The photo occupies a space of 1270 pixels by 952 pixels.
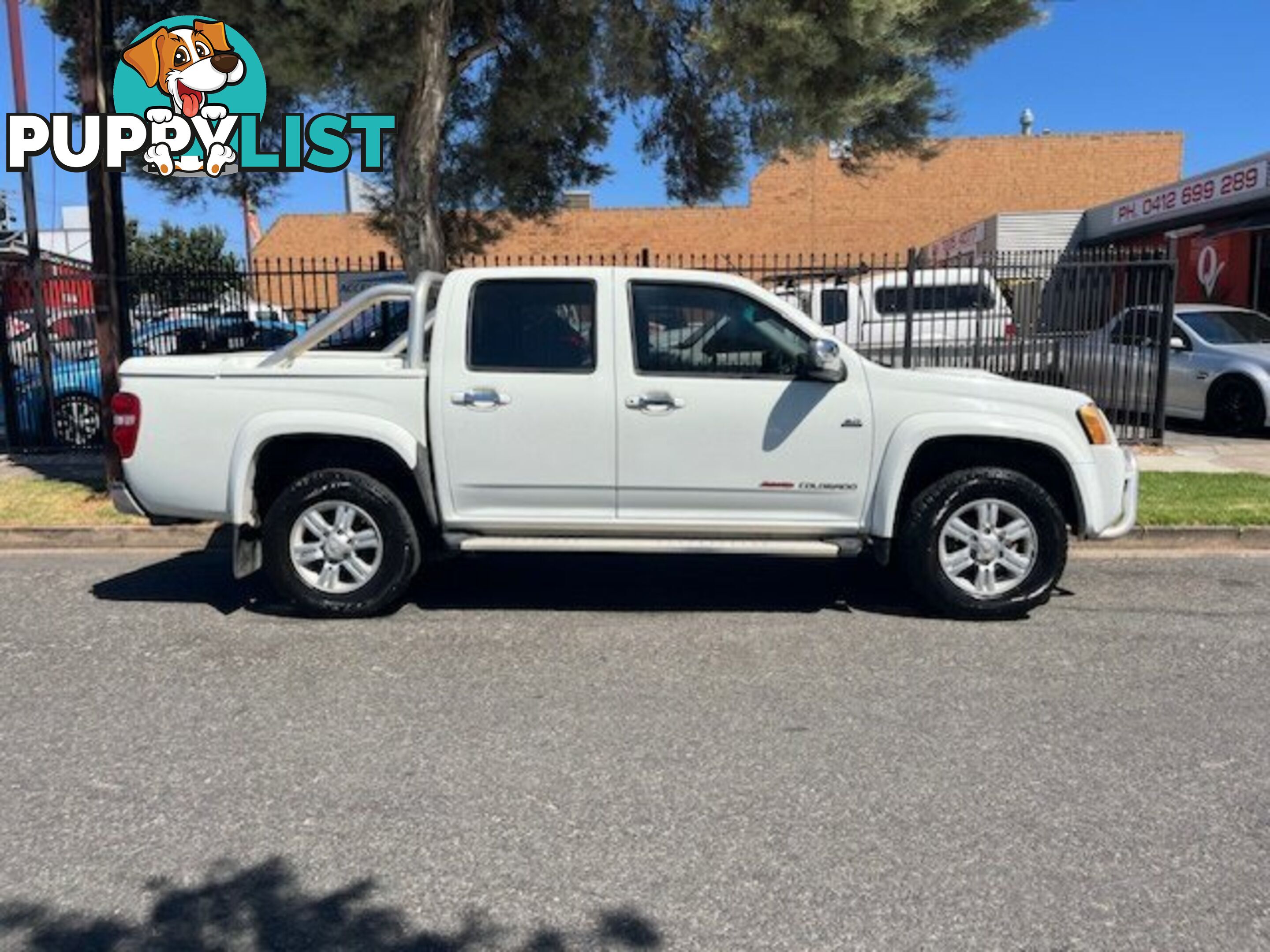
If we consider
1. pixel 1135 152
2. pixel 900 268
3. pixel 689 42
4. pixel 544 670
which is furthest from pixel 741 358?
pixel 1135 152

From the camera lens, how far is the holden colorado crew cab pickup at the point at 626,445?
5715 mm

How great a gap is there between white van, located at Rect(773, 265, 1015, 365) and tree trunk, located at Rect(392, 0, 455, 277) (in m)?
5.09

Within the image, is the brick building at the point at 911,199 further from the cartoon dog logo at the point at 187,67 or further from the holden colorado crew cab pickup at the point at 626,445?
the holden colorado crew cab pickup at the point at 626,445

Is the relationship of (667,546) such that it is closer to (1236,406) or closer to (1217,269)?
(1236,406)

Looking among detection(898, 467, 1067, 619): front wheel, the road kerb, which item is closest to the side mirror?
detection(898, 467, 1067, 619): front wheel

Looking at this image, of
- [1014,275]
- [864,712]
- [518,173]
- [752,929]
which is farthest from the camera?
[1014,275]

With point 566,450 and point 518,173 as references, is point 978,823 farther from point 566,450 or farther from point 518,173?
point 518,173

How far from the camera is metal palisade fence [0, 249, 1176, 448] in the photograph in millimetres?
11836

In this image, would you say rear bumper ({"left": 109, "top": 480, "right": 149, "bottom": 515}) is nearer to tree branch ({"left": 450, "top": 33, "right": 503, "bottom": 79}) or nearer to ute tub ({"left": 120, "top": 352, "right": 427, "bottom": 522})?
ute tub ({"left": 120, "top": 352, "right": 427, "bottom": 522})

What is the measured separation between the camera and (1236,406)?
41.2 ft

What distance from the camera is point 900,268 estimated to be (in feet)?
40.1

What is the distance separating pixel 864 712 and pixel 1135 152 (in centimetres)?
3824

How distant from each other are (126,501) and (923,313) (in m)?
10.3

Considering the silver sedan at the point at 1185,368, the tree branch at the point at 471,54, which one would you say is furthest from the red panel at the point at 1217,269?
the tree branch at the point at 471,54
